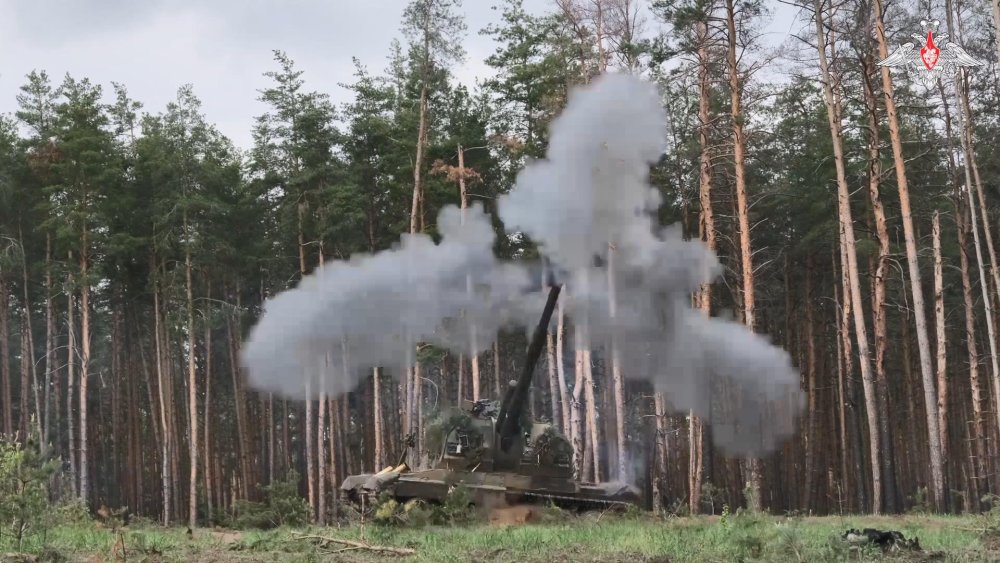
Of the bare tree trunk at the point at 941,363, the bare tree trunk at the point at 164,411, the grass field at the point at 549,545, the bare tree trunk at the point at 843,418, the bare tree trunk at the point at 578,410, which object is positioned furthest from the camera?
the bare tree trunk at the point at 164,411

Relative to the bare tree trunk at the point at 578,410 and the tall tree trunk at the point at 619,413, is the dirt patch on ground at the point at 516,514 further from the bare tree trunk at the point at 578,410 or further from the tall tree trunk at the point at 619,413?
the bare tree trunk at the point at 578,410

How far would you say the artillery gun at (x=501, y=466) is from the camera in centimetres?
1880

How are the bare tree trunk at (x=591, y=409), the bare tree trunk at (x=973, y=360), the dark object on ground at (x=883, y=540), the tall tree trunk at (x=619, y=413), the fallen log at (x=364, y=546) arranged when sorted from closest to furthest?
1. the dark object on ground at (x=883, y=540)
2. the fallen log at (x=364, y=546)
3. the bare tree trunk at (x=973, y=360)
4. the tall tree trunk at (x=619, y=413)
5. the bare tree trunk at (x=591, y=409)

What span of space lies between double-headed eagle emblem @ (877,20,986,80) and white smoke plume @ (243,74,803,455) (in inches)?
288

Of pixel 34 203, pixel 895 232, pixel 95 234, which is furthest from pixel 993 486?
pixel 34 203

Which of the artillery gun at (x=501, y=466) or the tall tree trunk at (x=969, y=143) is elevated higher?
the tall tree trunk at (x=969, y=143)

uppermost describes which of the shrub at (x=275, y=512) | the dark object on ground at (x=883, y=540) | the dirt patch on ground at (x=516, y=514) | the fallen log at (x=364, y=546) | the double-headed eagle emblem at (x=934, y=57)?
the double-headed eagle emblem at (x=934, y=57)

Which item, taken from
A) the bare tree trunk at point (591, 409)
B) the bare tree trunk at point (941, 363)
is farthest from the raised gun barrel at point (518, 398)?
the bare tree trunk at point (941, 363)

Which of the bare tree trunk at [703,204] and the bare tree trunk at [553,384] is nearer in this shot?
the bare tree trunk at [703,204]

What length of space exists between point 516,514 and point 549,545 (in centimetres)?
605

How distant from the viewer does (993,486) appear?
33.5m

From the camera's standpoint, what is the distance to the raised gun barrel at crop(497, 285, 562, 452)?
19.0 metres

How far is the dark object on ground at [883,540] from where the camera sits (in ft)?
37.7

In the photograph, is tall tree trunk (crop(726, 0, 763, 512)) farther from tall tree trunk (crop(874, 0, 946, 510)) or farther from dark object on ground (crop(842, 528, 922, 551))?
dark object on ground (crop(842, 528, 922, 551))
